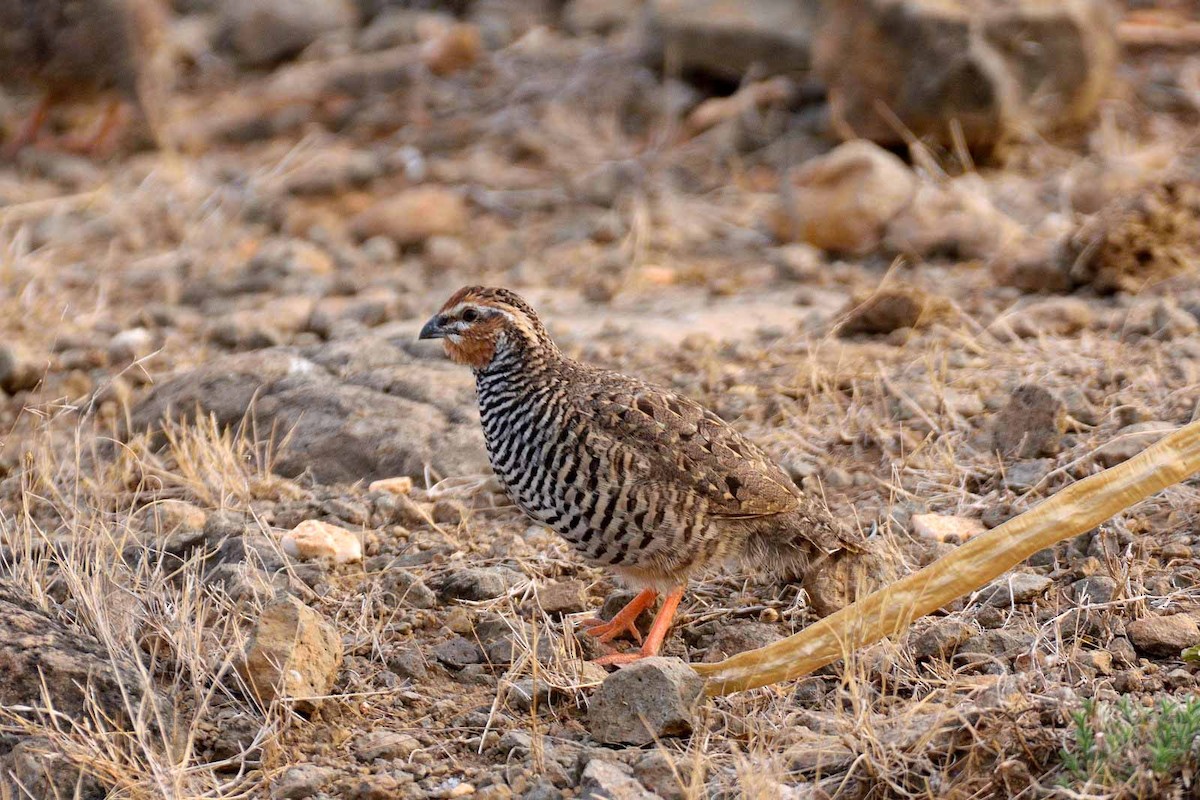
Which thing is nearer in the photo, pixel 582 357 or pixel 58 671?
pixel 58 671

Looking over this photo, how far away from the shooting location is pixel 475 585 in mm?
5012

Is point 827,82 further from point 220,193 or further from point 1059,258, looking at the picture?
point 220,193

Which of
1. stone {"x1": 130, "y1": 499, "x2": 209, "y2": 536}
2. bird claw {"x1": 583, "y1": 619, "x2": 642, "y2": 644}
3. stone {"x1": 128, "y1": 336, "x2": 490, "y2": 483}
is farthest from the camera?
stone {"x1": 128, "y1": 336, "x2": 490, "y2": 483}

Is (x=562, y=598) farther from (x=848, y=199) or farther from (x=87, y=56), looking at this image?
(x=87, y=56)

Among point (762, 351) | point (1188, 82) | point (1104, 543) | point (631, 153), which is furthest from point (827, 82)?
point (1104, 543)

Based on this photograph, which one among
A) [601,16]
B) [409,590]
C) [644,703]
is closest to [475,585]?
[409,590]

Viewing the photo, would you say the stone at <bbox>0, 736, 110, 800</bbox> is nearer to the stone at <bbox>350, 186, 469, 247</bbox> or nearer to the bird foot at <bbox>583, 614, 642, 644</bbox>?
the bird foot at <bbox>583, 614, 642, 644</bbox>

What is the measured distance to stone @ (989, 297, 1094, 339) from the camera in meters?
6.80

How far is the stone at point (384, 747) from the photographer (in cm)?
409

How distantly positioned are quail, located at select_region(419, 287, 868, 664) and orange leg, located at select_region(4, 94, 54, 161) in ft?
26.3

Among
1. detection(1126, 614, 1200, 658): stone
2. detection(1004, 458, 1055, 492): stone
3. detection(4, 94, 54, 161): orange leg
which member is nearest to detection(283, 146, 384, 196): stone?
detection(4, 94, 54, 161): orange leg

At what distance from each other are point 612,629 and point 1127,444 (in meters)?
2.07

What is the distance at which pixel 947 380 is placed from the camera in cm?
630

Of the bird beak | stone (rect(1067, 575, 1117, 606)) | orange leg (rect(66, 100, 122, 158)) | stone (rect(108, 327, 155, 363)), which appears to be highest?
the bird beak
